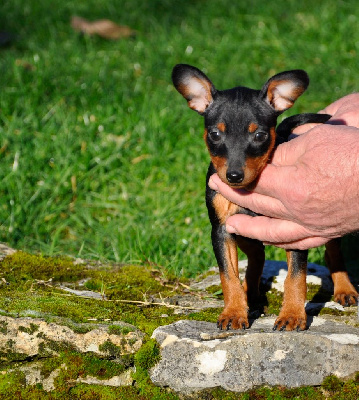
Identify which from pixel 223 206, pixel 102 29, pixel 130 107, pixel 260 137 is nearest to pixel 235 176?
pixel 260 137

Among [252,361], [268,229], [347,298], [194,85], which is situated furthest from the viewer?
[347,298]

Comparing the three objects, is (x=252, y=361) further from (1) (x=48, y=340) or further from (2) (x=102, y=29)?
(2) (x=102, y=29)

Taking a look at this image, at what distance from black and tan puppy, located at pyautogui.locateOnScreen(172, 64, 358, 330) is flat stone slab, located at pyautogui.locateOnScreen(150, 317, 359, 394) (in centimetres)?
24

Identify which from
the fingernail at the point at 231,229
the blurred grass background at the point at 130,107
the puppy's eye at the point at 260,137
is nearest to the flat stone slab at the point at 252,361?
the fingernail at the point at 231,229

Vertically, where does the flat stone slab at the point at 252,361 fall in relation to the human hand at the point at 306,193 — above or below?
below

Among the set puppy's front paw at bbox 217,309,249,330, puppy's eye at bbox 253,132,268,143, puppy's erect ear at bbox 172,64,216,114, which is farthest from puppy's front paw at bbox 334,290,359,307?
puppy's erect ear at bbox 172,64,216,114

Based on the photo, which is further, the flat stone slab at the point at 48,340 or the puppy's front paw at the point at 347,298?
the puppy's front paw at the point at 347,298

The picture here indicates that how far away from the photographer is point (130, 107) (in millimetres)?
7555

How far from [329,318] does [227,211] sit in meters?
Answer: 0.86

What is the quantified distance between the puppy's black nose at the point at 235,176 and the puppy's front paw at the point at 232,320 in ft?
2.36

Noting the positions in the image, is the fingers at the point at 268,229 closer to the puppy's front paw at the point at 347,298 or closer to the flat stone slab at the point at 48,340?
the puppy's front paw at the point at 347,298

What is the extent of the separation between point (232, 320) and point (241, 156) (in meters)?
0.88

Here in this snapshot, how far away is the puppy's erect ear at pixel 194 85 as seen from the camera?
13.3 ft

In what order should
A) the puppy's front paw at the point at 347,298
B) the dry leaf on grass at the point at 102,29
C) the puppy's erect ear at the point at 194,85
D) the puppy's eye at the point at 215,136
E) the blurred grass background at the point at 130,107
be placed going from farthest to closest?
the dry leaf on grass at the point at 102,29
the blurred grass background at the point at 130,107
the puppy's front paw at the point at 347,298
the puppy's erect ear at the point at 194,85
the puppy's eye at the point at 215,136
